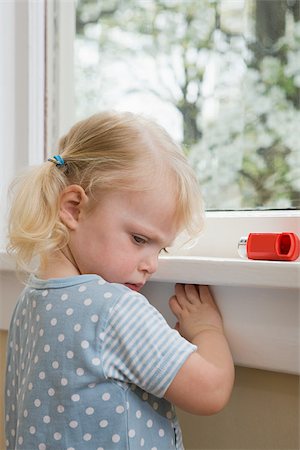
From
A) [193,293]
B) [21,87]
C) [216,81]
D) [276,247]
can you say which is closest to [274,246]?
[276,247]

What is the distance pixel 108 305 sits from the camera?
856 millimetres

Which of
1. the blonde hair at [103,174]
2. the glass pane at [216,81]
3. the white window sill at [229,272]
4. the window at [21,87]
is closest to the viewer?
the white window sill at [229,272]

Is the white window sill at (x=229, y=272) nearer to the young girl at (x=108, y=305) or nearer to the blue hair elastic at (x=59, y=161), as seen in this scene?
the young girl at (x=108, y=305)

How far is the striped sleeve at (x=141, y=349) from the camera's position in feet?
2.73

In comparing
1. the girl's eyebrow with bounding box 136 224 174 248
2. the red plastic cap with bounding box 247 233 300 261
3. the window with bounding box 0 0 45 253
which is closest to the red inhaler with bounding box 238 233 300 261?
the red plastic cap with bounding box 247 233 300 261

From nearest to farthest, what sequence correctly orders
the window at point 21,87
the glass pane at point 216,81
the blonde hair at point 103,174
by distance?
the blonde hair at point 103,174 → the glass pane at point 216,81 → the window at point 21,87

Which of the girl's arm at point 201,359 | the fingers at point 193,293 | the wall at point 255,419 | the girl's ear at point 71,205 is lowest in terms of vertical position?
the wall at point 255,419

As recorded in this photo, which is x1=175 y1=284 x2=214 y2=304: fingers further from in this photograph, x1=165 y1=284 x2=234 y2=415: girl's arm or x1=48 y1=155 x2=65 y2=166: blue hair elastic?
x1=48 y1=155 x2=65 y2=166: blue hair elastic

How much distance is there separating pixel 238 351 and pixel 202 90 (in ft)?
1.70

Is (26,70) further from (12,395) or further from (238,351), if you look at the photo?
(238,351)

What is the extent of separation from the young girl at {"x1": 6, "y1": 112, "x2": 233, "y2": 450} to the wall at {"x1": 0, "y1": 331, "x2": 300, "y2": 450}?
10cm

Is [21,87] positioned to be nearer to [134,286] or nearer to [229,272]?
[134,286]

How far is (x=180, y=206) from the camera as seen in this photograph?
0.94 metres

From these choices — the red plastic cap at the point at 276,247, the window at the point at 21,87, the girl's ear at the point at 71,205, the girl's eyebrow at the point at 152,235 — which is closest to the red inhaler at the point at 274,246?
the red plastic cap at the point at 276,247
